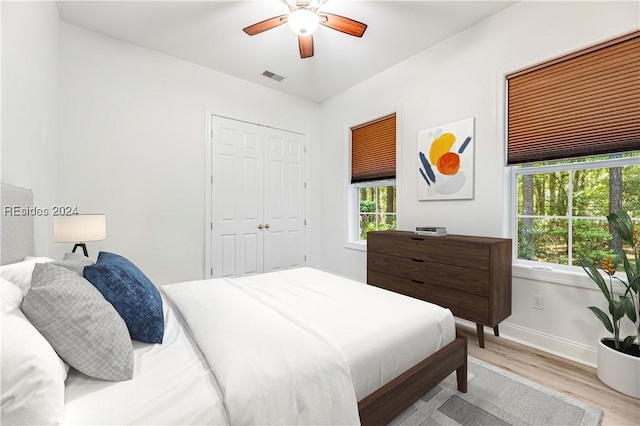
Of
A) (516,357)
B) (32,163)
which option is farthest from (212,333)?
(516,357)

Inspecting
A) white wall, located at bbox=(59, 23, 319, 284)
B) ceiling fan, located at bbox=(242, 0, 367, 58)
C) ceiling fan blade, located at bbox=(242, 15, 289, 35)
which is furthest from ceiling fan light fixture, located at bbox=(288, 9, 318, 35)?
white wall, located at bbox=(59, 23, 319, 284)

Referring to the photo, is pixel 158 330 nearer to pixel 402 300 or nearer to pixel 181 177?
pixel 402 300

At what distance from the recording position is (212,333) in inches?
47.7

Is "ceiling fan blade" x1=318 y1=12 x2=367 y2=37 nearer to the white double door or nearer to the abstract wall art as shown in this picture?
the abstract wall art

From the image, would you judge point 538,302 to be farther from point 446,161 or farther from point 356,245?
point 356,245

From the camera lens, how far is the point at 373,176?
3836 mm

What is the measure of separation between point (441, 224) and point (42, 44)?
3.67 meters

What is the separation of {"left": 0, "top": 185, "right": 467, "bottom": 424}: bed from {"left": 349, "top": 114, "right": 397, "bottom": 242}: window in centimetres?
208

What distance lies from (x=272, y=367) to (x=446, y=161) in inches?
104

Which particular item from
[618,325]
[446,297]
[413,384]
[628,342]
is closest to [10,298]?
[413,384]

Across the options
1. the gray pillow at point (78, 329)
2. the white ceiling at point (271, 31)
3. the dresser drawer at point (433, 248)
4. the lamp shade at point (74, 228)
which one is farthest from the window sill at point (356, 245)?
the gray pillow at point (78, 329)

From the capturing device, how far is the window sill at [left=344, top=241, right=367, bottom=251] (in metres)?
3.91

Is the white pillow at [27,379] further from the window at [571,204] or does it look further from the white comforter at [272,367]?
the window at [571,204]

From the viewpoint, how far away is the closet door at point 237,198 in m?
3.65
